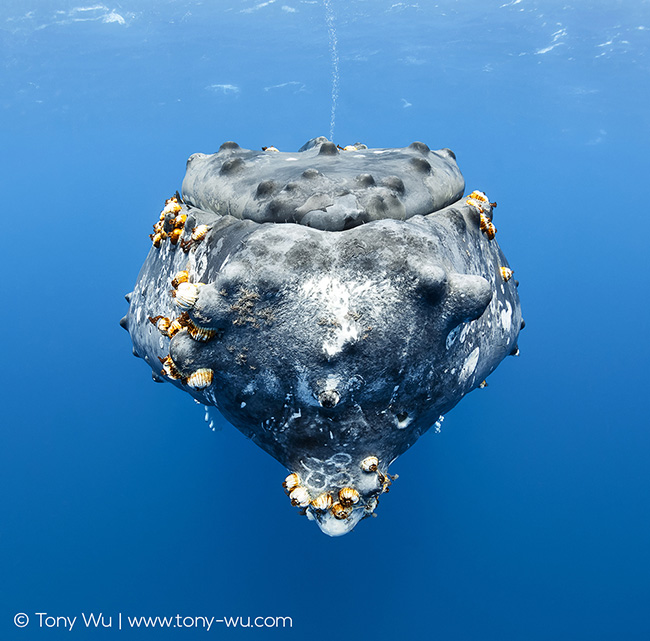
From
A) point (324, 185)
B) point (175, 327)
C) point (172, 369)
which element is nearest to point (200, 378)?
point (172, 369)

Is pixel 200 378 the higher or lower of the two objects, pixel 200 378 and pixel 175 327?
the lower

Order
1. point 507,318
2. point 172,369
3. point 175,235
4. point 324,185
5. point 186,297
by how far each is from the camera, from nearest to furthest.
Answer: point 186,297 → point 172,369 → point 324,185 → point 175,235 → point 507,318

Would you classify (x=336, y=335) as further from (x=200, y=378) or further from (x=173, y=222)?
(x=173, y=222)

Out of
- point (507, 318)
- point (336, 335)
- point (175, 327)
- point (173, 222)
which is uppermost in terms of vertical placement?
point (173, 222)

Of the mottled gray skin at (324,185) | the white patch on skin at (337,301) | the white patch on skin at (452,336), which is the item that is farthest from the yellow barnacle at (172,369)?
the white patch on skin at (452,336)

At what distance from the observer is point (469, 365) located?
3852mm

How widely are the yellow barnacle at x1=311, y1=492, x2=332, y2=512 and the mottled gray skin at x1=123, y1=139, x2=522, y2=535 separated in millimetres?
60

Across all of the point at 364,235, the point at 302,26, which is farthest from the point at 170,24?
the point at 364,235

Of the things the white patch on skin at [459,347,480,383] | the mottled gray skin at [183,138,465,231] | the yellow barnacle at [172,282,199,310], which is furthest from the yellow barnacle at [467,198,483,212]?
the yellow barnacle at [172,282,199,310]

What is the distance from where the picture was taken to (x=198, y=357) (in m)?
3.21

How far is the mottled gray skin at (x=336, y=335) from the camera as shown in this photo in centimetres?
307

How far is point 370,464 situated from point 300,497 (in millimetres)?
527

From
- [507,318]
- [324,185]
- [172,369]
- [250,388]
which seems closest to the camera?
[172,369]

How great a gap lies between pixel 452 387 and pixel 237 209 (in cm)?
212
